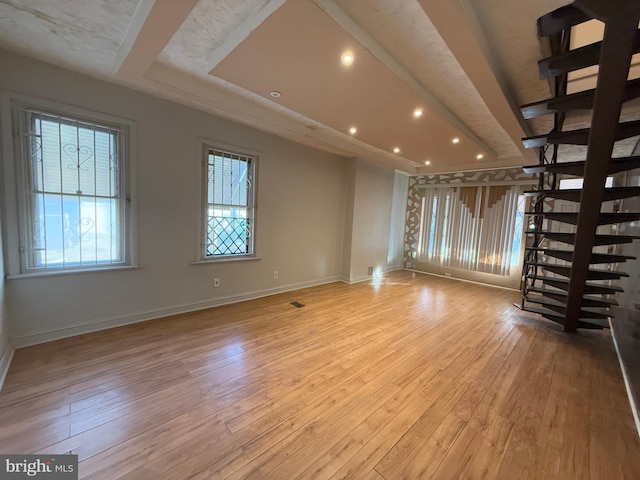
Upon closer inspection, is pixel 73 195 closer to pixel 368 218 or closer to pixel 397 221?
pixel 368 218

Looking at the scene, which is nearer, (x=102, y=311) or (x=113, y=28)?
(x=113, y=28)

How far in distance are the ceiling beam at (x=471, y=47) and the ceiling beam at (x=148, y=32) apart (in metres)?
1.42

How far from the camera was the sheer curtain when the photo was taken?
556cm

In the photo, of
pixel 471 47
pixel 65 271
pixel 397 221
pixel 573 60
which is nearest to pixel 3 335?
pixel 65 271

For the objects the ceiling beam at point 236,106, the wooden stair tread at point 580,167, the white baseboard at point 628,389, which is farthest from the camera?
the ceiling beam at point 236,106

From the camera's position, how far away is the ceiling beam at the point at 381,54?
1.55 m

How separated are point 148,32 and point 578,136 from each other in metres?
3.59

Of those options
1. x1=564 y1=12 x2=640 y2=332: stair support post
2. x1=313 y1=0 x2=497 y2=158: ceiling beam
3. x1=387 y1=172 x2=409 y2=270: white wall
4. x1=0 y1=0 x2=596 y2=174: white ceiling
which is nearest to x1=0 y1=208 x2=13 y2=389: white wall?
x1=0 y1=0 x2=596 y2=174: white ceiling

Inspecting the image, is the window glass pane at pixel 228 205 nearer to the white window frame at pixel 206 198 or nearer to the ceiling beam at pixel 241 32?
the white window frame at pixel 206 198

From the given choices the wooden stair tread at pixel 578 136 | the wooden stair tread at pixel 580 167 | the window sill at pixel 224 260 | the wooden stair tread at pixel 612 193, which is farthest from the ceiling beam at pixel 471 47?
the window sill at pixel 224 260

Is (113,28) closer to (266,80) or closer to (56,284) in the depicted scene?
(266,80)

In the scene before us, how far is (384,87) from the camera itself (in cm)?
237

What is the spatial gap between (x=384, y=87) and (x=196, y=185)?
248 cm

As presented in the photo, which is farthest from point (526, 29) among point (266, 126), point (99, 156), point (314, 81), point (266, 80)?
point (99, 156)
